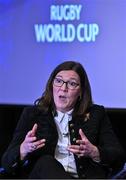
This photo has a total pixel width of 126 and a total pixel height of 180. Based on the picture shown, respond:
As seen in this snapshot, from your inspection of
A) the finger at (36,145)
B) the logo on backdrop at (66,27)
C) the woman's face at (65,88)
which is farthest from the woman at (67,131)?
the logo on backdrop at (66,27)

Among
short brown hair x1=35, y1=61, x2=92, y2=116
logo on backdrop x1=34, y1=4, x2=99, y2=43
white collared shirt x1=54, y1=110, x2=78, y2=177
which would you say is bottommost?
white collared shirt x1=54, y1=110, x2=78, y2=177

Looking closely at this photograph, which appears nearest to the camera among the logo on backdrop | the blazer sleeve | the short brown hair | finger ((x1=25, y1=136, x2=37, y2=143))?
finger ((x1=25, y1=136, x2=37, y2=143))

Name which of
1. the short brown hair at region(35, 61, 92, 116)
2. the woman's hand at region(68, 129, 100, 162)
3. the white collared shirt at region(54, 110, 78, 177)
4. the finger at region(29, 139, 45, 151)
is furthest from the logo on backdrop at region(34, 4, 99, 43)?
the finger at region(29, 139, 45, 151)

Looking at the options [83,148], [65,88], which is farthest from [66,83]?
[83,148]

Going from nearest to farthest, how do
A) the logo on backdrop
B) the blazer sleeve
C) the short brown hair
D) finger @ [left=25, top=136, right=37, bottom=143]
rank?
1. finger @ [left=25, top=136, right=37, bottom=143]
2. the blazer sleeve
3. the short brown hair
4. the logo on backdrop

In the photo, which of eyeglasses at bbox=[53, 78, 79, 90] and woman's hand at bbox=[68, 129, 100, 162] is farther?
eyeglasses at bbox=[53, 78, 79, 90]

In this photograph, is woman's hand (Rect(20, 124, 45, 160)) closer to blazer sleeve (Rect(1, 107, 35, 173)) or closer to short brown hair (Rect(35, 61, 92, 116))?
blazer sleeve (Rect(1, 107, 35, 173))

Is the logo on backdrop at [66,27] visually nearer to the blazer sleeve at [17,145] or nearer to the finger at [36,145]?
the blazer sleeve at [17,145]

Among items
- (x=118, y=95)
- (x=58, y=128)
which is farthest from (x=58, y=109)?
(x=118, y=95)

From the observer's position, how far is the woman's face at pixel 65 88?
8.79ft

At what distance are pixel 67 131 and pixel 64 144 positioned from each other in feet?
0.24

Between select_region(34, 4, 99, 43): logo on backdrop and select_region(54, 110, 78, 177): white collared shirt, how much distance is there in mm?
969

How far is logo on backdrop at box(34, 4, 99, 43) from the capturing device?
11.7ft

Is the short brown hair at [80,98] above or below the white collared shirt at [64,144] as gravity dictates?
above
